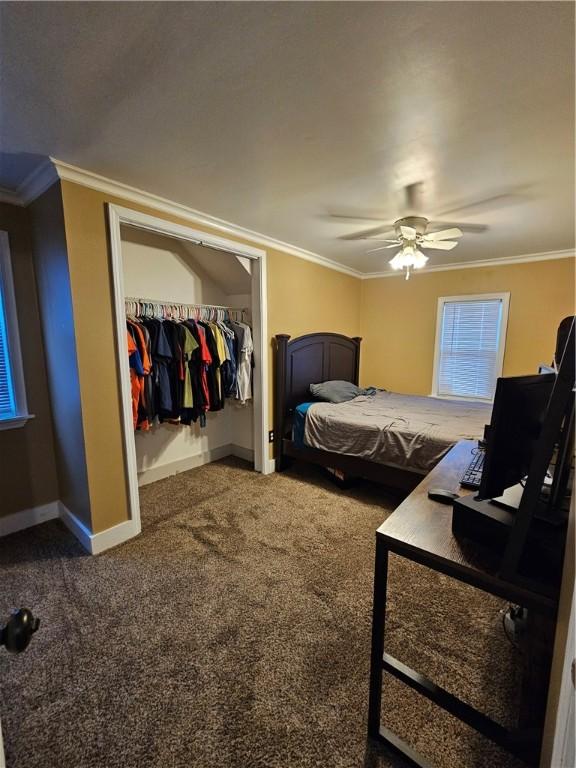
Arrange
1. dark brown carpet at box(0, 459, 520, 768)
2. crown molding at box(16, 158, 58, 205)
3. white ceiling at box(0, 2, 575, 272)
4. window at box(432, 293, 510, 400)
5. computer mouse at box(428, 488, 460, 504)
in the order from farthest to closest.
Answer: window at box(432, 293, 510, 400)
crown molding at box(16, 158, 58, 205)
computer mouse at box(428, 488, 460, 504)
dark brown carpet at box(0, 459, 520, 768)
white ceiling at box(0, 2, 575, 272)

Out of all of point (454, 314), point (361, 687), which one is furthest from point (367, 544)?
point (454, 314)

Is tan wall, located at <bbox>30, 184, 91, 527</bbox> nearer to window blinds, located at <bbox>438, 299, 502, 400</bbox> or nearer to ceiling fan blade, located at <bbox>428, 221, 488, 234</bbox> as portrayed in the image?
ceiling fan blade, located at <bbox>428, 221, 488, 234</bbox>

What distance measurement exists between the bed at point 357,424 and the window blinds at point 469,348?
665mm

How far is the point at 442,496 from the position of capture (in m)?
1.34

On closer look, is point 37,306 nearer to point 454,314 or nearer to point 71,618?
point 71,618

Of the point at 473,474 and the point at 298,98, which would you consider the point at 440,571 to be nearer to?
the point at 473,474

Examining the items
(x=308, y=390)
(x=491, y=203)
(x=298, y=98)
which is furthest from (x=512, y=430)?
(x=308, y=390)

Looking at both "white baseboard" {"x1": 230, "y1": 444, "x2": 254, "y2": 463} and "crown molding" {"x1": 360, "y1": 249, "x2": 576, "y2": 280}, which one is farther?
"white baseboard" {"x1": 230, "y1": 444, "x2": 254, "y2": 463}

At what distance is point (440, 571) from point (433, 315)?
13.4 ft

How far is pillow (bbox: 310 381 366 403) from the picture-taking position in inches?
144

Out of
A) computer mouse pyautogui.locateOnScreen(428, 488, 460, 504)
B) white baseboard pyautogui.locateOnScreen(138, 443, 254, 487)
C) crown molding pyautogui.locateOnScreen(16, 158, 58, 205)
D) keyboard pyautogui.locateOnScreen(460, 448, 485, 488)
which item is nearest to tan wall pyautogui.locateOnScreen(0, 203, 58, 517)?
crown molding pyautogui.locateOnScreen(16, 158, 58, 205)

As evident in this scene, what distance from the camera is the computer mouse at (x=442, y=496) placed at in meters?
1.33

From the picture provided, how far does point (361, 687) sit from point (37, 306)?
303cm

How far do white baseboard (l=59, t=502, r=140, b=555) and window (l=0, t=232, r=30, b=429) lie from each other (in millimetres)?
834
